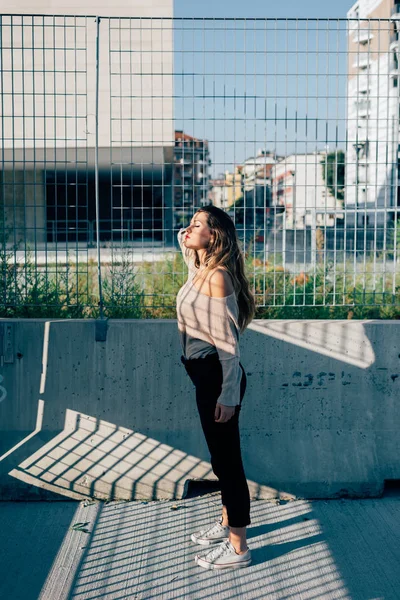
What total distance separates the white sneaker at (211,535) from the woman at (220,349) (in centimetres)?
9

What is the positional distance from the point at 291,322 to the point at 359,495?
1412 mm

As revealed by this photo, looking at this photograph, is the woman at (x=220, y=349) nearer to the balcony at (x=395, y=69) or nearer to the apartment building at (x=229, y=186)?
the apartment building at (x=229, y=186)

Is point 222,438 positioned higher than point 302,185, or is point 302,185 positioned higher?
point 302,185

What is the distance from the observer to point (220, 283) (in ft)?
12.9

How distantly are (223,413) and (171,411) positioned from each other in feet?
4.49

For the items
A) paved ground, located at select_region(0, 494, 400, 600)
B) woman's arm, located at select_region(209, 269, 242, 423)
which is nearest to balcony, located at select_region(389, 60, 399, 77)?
woman's arm, located at select_region(209, 269, 242, 423)

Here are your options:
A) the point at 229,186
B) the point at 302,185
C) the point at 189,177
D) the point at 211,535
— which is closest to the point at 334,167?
the point at 302,185

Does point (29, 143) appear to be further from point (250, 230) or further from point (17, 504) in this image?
point (17, 504)

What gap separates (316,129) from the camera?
533 centimetres

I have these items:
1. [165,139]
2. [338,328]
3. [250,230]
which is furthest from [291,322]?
[165,139]

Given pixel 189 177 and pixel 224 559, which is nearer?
→ pixel 224 559

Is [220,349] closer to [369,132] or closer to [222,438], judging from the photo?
[222,438]

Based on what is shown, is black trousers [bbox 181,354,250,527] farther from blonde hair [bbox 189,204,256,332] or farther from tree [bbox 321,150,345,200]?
tree [bbox 321,150,345,200]

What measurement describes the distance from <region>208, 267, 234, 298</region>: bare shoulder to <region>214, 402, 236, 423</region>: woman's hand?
2.10ft
